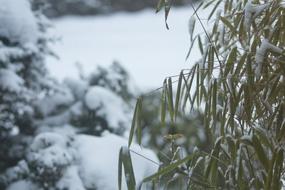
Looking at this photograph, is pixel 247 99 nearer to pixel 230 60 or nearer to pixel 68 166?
pixel 230 60

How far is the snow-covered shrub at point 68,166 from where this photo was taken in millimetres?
2037

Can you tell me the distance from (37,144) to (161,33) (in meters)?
4.98

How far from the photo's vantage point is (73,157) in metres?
2.16

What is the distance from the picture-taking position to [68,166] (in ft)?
6.89

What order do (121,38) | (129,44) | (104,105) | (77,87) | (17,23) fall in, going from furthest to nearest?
(121,38) < (129,44) < (77,87) < (104,105) < (17,23)

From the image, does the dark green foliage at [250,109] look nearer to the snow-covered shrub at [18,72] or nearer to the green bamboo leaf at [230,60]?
the green bamboo leaf at [230,60]

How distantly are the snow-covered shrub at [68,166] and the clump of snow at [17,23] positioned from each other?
17.5 inches

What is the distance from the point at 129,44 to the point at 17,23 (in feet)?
14.3

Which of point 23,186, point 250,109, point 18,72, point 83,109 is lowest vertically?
point 23,186

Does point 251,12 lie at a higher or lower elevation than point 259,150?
higher

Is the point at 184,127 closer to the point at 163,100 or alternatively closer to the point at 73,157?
the point at 73,157

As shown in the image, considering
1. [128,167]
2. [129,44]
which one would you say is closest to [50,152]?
[128,167]

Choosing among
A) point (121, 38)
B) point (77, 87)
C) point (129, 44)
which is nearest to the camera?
point (77, 87)

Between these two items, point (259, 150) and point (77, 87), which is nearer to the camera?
point (259, 150)
